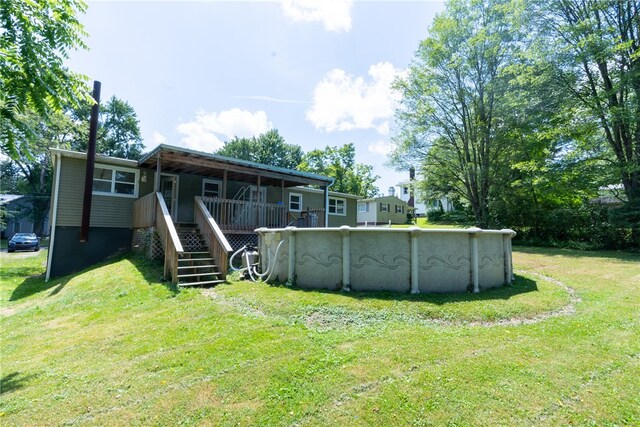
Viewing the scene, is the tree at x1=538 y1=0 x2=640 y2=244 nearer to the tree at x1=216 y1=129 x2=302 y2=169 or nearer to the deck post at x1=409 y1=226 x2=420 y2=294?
the deck post at x1=409 y1=226 x2=420 y2=294

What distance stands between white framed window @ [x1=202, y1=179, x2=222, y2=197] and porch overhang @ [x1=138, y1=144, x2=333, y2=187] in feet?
0.95

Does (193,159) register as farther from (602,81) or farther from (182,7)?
(602,81)

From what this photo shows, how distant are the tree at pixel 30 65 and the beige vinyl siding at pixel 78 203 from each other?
9.47 meters

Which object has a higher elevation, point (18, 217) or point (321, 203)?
point (321, 203)

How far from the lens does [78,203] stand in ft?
37.2

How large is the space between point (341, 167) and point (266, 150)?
10.7 meters

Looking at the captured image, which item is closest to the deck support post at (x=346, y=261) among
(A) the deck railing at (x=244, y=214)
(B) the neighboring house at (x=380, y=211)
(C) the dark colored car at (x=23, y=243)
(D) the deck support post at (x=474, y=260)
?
(D) the deck support post at (x=474, y=260)

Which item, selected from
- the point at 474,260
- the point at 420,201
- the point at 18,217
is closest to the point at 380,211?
the point at 420,201

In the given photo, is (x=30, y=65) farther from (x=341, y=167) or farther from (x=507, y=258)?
(x=341, y=167)

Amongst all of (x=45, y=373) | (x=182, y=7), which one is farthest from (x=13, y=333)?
(x=182, y=7)

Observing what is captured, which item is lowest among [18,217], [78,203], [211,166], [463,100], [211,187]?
[78,203]

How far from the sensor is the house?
9.70 metres

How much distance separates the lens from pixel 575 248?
49.1 ft

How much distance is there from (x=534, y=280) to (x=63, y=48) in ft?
34.6
